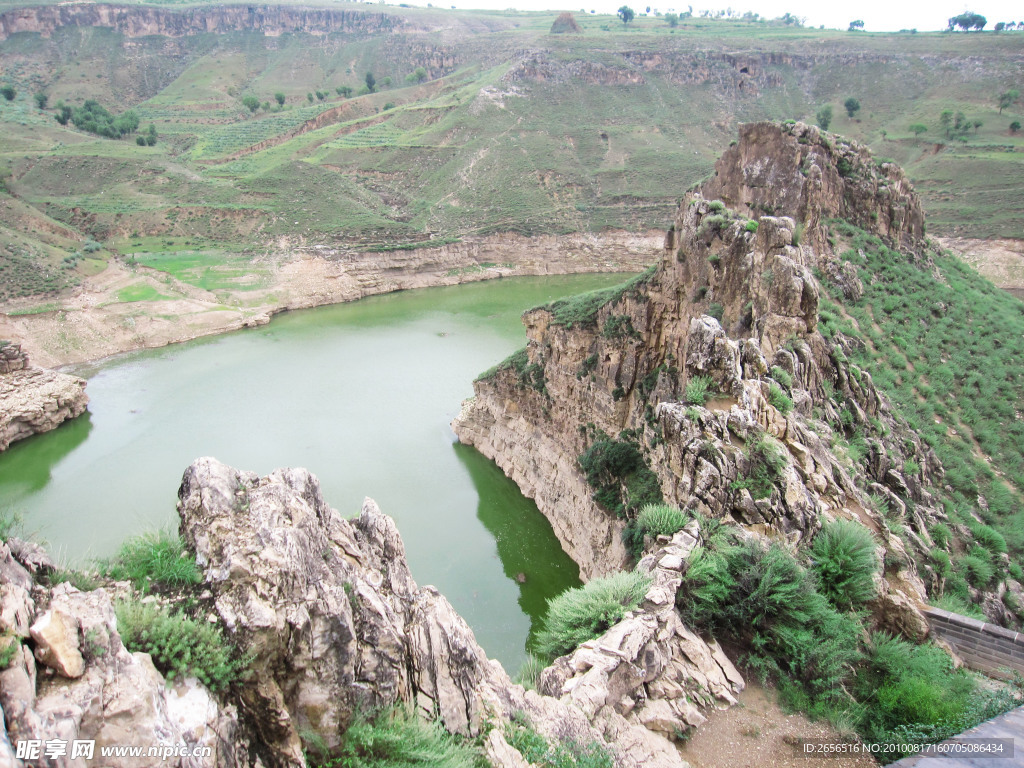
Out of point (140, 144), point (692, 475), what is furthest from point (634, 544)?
point (140, 144)

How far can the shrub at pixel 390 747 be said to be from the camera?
5826mm

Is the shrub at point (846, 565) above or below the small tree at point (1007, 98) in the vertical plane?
below

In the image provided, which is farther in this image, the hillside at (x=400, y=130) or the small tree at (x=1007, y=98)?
the small tree at (x=1007, y=98)

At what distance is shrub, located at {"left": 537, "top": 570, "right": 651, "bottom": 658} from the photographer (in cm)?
918

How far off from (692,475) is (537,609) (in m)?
11.5

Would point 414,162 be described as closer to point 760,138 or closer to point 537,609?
point 760,138

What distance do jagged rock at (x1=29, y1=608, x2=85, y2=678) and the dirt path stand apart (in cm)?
688

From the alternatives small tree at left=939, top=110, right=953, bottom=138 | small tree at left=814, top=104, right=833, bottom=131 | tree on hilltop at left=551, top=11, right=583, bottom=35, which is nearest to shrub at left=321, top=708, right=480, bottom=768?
small tree at left=939, top=110, right=953, bottom=138

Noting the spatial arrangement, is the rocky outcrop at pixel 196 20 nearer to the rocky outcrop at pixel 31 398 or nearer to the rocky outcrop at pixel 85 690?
the rocky outcrop at pixel 31 398

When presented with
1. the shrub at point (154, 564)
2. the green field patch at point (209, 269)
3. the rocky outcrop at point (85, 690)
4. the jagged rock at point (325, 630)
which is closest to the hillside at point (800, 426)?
the jagged rock at point (325, 630)

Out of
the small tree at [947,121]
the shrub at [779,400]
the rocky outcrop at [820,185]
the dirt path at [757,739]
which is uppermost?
the small tree at [947,121]

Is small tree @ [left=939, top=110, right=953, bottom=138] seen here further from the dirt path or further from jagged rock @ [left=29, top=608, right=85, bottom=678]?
jagged rock @ [left=29, top=608, right=85, bottom=678]

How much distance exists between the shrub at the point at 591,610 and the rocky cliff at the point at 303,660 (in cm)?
28

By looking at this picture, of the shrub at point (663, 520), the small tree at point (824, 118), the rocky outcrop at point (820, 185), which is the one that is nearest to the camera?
the shrub at point (663, 520)
